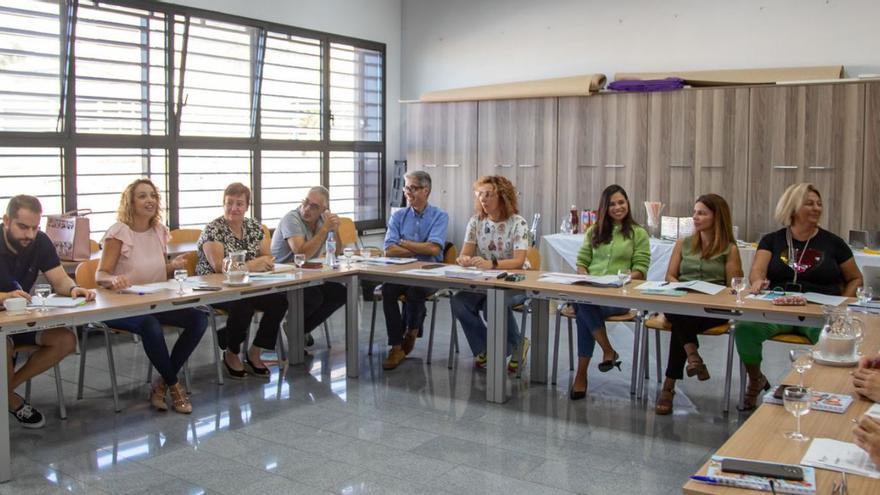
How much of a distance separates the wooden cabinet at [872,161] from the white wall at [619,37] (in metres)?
0.41

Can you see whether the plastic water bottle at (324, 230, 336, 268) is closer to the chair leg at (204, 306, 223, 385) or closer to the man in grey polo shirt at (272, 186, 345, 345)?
the man in grey polo shirt at (272, 186, 345, 345)

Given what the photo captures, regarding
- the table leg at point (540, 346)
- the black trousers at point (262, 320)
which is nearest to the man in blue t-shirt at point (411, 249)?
the black trousers at point (262, 320)

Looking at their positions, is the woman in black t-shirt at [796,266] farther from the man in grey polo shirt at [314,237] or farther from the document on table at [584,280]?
the man in grey polo shirt at [314,237]

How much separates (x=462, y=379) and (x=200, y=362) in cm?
178

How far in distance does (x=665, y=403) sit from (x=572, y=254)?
9.42ft

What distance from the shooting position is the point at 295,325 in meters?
5.62

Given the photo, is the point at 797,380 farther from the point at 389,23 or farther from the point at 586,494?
the point at 389,23

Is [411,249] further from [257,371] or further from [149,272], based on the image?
[149,272]

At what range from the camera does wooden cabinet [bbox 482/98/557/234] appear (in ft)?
26.0

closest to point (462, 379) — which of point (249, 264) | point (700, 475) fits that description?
point (249, 264)

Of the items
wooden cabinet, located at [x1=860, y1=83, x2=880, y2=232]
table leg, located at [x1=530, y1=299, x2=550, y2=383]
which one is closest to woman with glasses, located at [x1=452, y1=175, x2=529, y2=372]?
table leg, located at [x1=530, y1=299, x2=550, y2=383]

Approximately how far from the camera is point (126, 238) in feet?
15.5

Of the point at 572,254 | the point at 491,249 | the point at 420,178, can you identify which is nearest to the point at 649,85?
the point at 572,254

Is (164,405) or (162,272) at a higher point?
(162,272)
